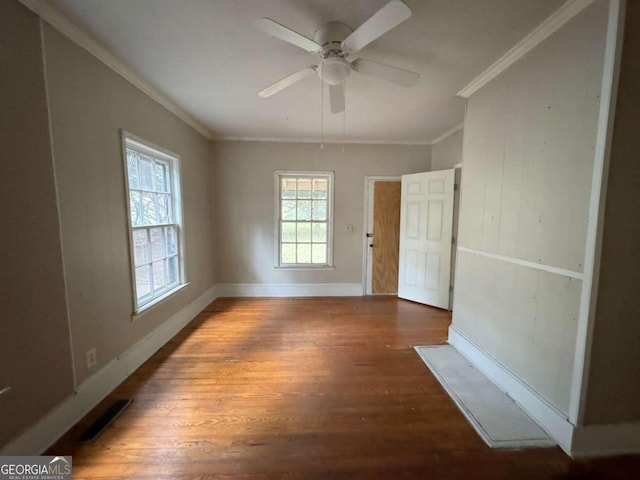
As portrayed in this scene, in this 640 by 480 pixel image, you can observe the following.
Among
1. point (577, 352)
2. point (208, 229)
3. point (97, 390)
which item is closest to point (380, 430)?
point (577, 352)

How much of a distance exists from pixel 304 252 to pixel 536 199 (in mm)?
3161

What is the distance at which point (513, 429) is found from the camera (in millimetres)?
1621

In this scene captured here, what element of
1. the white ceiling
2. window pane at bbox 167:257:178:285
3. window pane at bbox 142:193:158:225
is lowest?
window pane at bbox 167:257:178:285

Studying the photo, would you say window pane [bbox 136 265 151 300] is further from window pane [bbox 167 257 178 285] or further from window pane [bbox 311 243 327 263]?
window pane [bbox 311 243 327 263]

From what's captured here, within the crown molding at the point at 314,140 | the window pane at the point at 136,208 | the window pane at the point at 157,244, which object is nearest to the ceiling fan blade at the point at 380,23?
the window pane at the point at 136,208

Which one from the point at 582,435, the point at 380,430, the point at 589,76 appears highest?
the point at 589,76

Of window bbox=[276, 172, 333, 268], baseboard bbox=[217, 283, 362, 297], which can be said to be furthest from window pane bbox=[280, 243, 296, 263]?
baseboard bbox=[217, 283, 362, 297]

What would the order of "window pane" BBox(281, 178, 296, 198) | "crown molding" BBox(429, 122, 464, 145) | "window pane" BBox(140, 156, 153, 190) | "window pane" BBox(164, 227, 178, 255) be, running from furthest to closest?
"window pane" BBox(281, 178, 296, 198) < "crown molding" BBox(429, 122, 464, 145) < "window pane" BBox(164, 227, 178, 255) < "window pane" BBox(140, 156, 153, 190)

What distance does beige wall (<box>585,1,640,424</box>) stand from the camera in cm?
128

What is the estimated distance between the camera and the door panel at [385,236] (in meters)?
4.30

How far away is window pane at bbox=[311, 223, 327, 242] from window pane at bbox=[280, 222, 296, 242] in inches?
12.5

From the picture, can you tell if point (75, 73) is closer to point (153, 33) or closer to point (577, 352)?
point (153, 33)

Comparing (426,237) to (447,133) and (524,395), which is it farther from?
(524,395)

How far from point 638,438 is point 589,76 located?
208 cm
